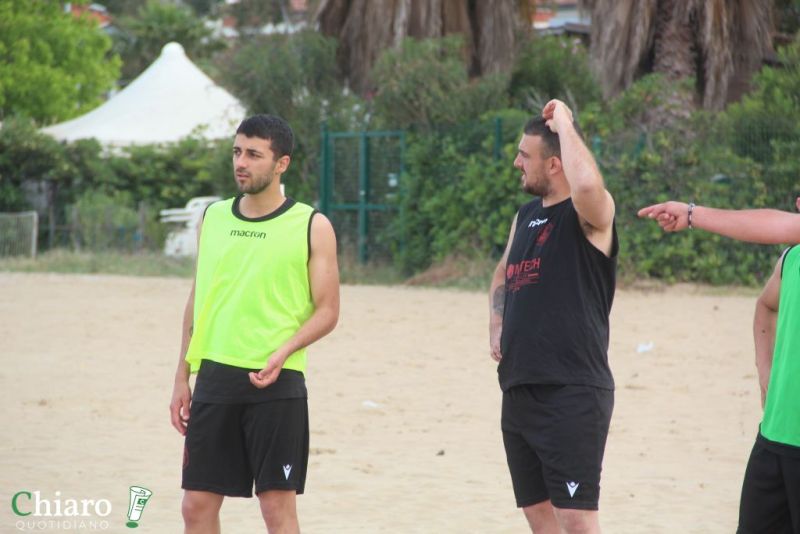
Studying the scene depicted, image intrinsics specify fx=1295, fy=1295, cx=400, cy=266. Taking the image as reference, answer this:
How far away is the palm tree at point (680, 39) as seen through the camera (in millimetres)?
19906

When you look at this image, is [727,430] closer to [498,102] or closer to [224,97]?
[498,102]

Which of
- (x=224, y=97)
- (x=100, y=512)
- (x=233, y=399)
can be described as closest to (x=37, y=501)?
(x=100, y=512)

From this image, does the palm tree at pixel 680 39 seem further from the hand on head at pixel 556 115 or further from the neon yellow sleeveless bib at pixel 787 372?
the neon yellow sleeveless bib at pixel 787 372

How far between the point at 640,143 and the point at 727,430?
388 inches

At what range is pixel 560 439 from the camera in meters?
4.39

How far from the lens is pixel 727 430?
29.8 feet

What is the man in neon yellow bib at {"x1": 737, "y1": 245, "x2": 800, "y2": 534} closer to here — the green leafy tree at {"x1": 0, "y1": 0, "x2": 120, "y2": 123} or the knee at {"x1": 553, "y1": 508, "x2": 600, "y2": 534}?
the knee at {"x1": 553, "y1": 508, "x2": 600, "y2": 534}

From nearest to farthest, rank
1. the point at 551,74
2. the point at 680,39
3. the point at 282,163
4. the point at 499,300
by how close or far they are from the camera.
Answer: the point at 282,163 → the point at 499,300 → the point at 680,39 → the point at 551,74

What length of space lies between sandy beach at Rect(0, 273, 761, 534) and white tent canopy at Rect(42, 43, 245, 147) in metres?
13.4

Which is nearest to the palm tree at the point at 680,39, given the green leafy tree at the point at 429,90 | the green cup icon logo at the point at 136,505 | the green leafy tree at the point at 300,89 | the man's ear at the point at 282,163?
the green leafy tree at the point at 429,90

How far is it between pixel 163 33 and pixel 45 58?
16.7 m

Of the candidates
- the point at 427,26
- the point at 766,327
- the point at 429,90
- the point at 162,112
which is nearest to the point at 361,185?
the point at 429,90

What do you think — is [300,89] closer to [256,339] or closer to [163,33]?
[256,339]

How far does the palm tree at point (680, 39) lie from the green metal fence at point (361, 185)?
3611 millimetres
